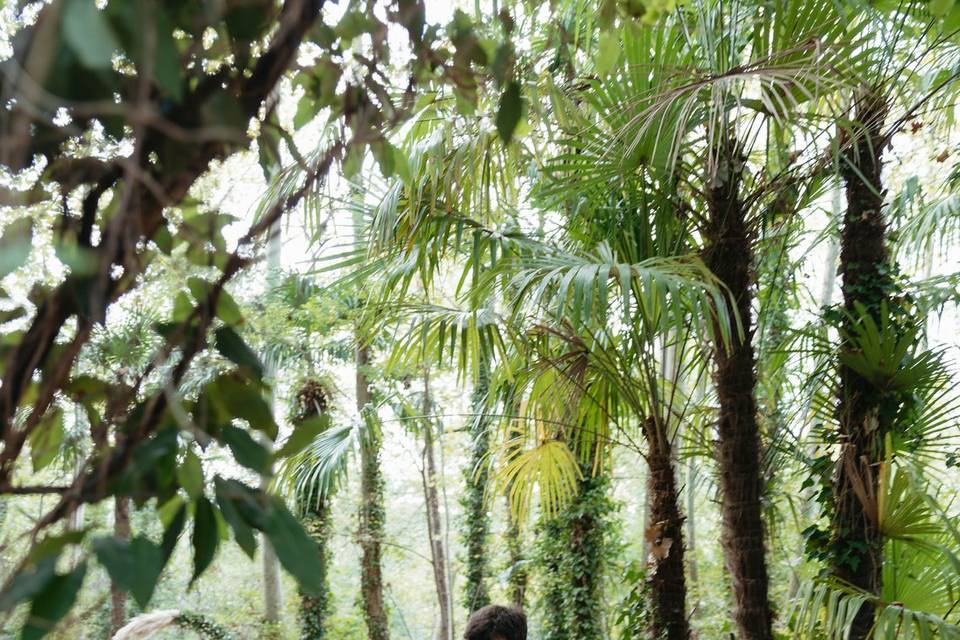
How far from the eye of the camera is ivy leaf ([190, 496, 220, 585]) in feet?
2.22

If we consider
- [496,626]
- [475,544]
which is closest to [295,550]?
[496,626]

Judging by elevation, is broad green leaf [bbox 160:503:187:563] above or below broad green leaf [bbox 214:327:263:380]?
below

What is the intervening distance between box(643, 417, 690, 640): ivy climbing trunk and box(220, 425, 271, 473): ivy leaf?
2762 millimetres

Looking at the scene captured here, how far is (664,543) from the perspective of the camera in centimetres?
337

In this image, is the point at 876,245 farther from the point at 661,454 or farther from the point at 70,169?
the point at 70,169

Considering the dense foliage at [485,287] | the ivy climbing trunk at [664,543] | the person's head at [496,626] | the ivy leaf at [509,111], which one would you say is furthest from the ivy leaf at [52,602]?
the ivy climbing trunk at [664,543]

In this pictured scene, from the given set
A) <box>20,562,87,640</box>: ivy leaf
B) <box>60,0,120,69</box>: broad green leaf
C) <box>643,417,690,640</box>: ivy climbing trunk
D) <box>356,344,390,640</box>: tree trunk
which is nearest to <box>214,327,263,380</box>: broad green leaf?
<box>20,562,87,640</box>: ivy leaf

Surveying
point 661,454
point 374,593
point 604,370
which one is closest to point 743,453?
point 661,454

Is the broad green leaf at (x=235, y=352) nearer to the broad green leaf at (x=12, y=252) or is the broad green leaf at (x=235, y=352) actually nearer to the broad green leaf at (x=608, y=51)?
the broad green leaf at (x=12, y=252)

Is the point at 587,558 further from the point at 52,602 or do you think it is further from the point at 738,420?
the point at 52,602

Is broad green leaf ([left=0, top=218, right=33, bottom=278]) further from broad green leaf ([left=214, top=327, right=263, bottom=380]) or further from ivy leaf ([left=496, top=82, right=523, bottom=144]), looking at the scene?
ivy leaf ([left=496, top=82, right=523, bottom=144])

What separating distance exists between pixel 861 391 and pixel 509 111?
10.3ft

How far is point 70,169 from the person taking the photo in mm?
728

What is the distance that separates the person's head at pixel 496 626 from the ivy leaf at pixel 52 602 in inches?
107
